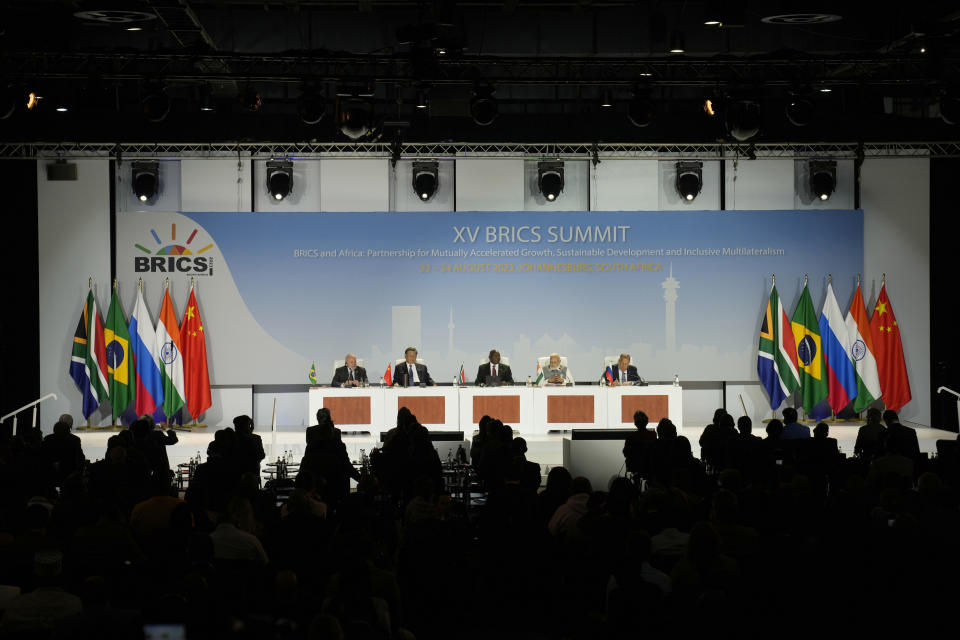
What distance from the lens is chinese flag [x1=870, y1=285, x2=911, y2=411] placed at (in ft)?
56.3

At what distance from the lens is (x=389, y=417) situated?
15.7 meters

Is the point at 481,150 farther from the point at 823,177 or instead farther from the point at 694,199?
the point at 823,177

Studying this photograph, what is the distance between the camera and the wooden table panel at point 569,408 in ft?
51.7

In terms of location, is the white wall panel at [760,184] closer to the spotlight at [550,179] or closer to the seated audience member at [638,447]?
the spotlight at [550,179]

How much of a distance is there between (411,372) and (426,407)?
0.63m

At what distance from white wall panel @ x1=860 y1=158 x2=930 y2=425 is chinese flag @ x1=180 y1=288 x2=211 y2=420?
1035 cm

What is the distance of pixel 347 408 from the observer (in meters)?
15.7

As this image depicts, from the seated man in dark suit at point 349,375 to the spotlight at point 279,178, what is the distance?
2790mm
